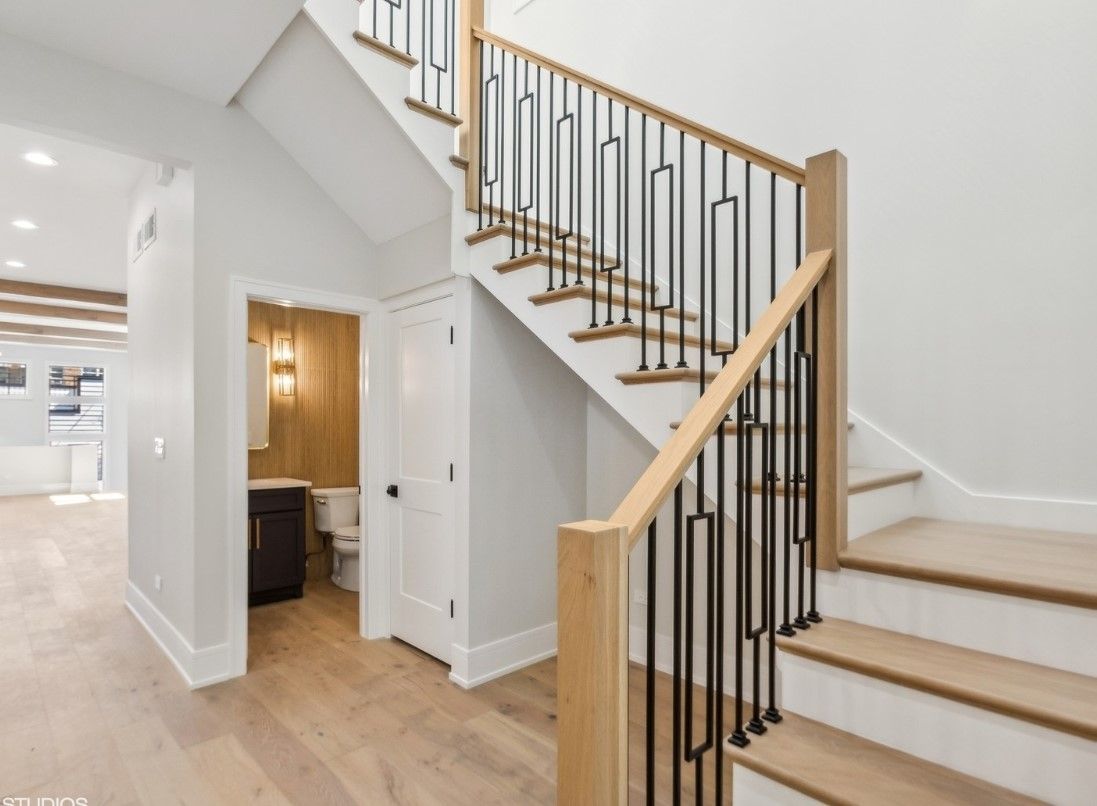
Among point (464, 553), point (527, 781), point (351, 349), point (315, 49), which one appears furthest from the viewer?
point (351, 349)

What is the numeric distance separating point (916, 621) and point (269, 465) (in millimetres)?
4797

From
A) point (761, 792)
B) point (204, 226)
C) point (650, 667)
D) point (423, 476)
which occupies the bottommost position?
point (761, 792)

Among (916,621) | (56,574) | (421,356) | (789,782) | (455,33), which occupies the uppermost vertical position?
(455,33)

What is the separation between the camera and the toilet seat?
4766mm

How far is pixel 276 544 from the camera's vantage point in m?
4.56

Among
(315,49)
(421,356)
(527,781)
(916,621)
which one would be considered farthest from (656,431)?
(315,49)

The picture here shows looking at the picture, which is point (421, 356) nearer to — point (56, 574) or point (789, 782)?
point (789, 782)

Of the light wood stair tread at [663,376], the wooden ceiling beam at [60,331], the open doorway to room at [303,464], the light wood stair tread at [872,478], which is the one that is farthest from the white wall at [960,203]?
the wooden ceiling beam at [60,331]

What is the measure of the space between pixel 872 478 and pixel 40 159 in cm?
492

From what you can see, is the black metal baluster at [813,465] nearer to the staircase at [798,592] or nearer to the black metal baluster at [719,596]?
the staircase at [798,592]

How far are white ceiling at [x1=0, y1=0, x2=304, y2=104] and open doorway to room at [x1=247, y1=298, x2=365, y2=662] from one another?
1.81m

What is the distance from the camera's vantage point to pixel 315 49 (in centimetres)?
288

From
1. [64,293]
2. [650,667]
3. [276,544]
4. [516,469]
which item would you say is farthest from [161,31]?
[64,293]

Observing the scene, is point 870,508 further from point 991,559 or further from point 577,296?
point 577,296
